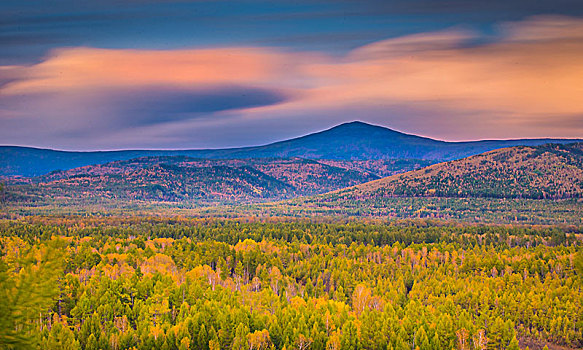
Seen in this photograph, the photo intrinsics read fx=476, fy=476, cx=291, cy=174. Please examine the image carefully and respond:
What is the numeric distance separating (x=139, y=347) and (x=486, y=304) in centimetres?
6680

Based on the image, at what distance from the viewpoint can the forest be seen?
219 ft

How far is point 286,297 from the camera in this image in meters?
105

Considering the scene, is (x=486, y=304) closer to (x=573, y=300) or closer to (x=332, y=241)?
(x=573, y=300)

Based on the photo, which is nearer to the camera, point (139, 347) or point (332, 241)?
point (139, 347)

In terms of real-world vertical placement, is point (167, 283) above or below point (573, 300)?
above

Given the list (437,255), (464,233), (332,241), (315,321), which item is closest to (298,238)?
(332,241)

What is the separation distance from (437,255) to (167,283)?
87356 mm

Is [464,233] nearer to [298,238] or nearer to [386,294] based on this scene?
[298,238]

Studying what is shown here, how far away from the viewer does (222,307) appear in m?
84.5

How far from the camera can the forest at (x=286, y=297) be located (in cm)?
6681

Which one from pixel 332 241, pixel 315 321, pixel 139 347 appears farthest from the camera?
pixel 332 241

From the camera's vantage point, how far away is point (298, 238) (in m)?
186

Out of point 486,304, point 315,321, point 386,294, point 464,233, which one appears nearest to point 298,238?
point 464,233

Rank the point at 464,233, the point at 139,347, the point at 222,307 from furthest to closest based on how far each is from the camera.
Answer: the point at 464,233, the point at 222,307, the point at 139,347
